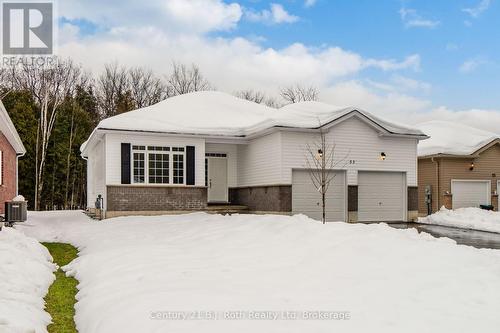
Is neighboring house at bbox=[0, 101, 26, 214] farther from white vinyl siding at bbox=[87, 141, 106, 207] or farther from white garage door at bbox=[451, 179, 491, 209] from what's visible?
white garage door at bbox=[451, 179, 491, 209]

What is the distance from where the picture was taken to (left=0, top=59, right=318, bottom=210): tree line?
105 feet

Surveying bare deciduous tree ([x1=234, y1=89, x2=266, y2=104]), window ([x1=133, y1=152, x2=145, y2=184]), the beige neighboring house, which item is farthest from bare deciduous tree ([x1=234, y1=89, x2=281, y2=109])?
window ([x1=133, y1=152, x2=145, y2=184])

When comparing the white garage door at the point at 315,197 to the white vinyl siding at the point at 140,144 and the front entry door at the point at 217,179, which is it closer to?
the white vinyl siding at the point at 140,144

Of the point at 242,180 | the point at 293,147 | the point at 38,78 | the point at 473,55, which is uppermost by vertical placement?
the point at 38,78

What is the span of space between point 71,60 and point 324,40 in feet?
73.4

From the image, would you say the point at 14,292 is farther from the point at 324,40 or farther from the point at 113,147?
the point at 324,40

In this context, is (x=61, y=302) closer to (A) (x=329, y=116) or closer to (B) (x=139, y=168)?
(B) (x=139, y=168)

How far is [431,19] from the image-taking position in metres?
20.1

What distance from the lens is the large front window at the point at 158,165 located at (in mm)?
18406

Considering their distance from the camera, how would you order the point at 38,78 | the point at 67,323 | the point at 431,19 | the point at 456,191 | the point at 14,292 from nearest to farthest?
the point at 67,323, the point at 14,292, the point at 431,19, the point at 456,191, the point at 38,78

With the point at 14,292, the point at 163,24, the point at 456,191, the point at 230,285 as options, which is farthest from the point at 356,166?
the point at 163,24

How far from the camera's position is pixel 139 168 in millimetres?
18422

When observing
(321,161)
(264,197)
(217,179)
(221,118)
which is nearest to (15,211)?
(217,179)

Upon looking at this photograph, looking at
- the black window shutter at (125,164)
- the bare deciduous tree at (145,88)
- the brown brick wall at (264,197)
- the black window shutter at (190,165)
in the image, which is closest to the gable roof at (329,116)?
the brown brick wall at (264,197)
